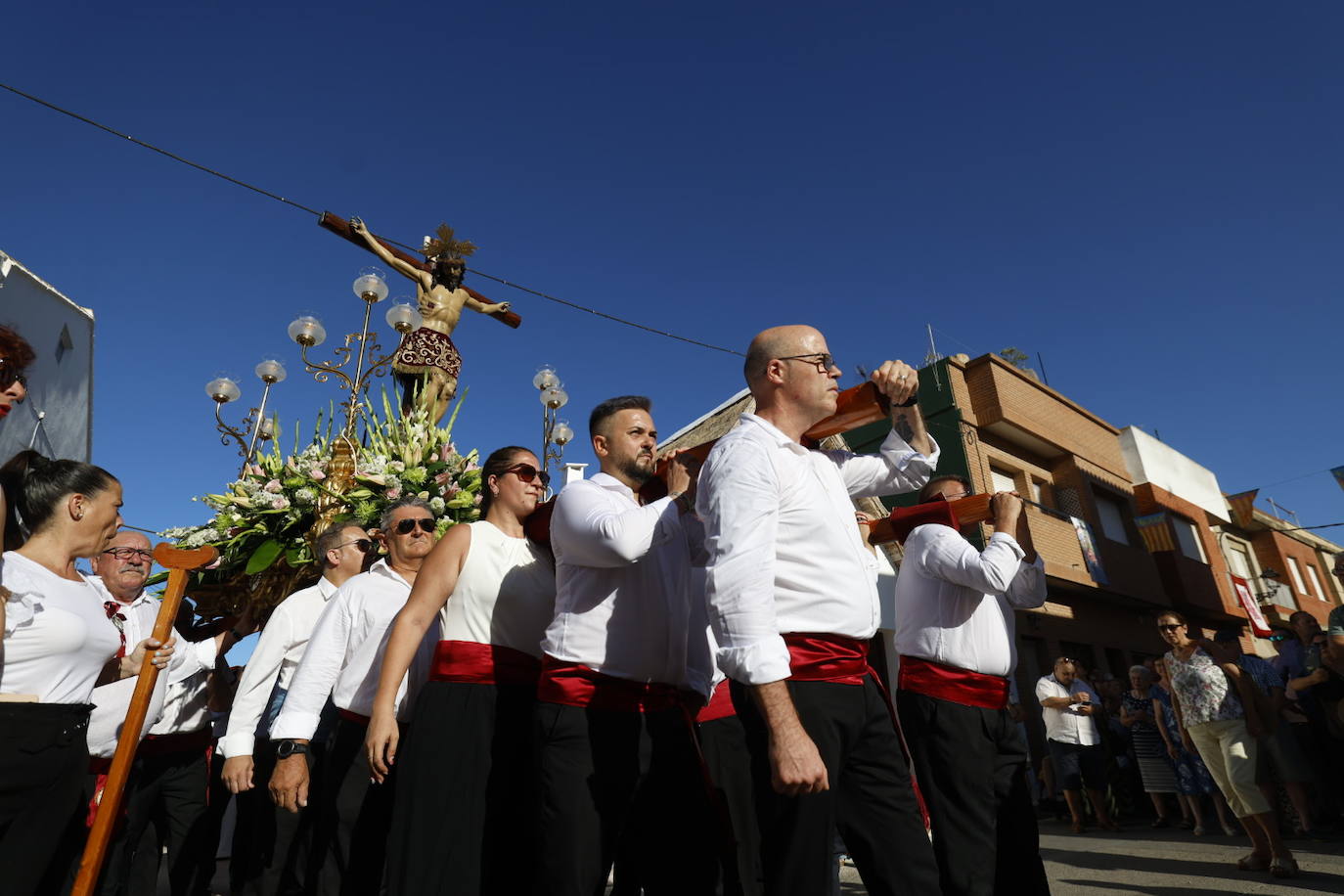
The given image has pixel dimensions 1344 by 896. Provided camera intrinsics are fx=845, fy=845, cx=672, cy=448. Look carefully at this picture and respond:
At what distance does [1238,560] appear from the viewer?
25.2 metres

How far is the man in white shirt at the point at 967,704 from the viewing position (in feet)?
9.60

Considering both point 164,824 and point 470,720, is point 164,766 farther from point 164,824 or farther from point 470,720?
point 470,720

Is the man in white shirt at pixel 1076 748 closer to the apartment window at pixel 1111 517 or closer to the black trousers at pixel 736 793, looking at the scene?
the black trousers at pixel 736 793

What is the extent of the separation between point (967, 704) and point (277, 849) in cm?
290

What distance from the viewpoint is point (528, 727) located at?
286 cm

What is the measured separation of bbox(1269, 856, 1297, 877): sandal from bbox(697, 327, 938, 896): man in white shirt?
4.35 m

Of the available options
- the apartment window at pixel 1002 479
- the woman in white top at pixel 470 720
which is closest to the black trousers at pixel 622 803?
the woman in white top at pixel 470 720

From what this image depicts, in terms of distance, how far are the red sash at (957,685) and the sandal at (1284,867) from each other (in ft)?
10.6

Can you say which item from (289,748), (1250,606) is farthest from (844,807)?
(1250,606)

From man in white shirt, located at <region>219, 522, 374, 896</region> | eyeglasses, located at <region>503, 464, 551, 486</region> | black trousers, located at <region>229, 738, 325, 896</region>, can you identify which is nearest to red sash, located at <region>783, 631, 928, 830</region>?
eyeglasses, located at <region>503, 464, 551, 486</region>

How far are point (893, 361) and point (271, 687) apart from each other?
10.9 feet

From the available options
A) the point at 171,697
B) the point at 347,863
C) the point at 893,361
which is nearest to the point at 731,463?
the point at 893,361

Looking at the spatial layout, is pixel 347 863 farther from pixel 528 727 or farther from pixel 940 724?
pixel 940 724

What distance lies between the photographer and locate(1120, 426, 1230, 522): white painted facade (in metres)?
21.3
